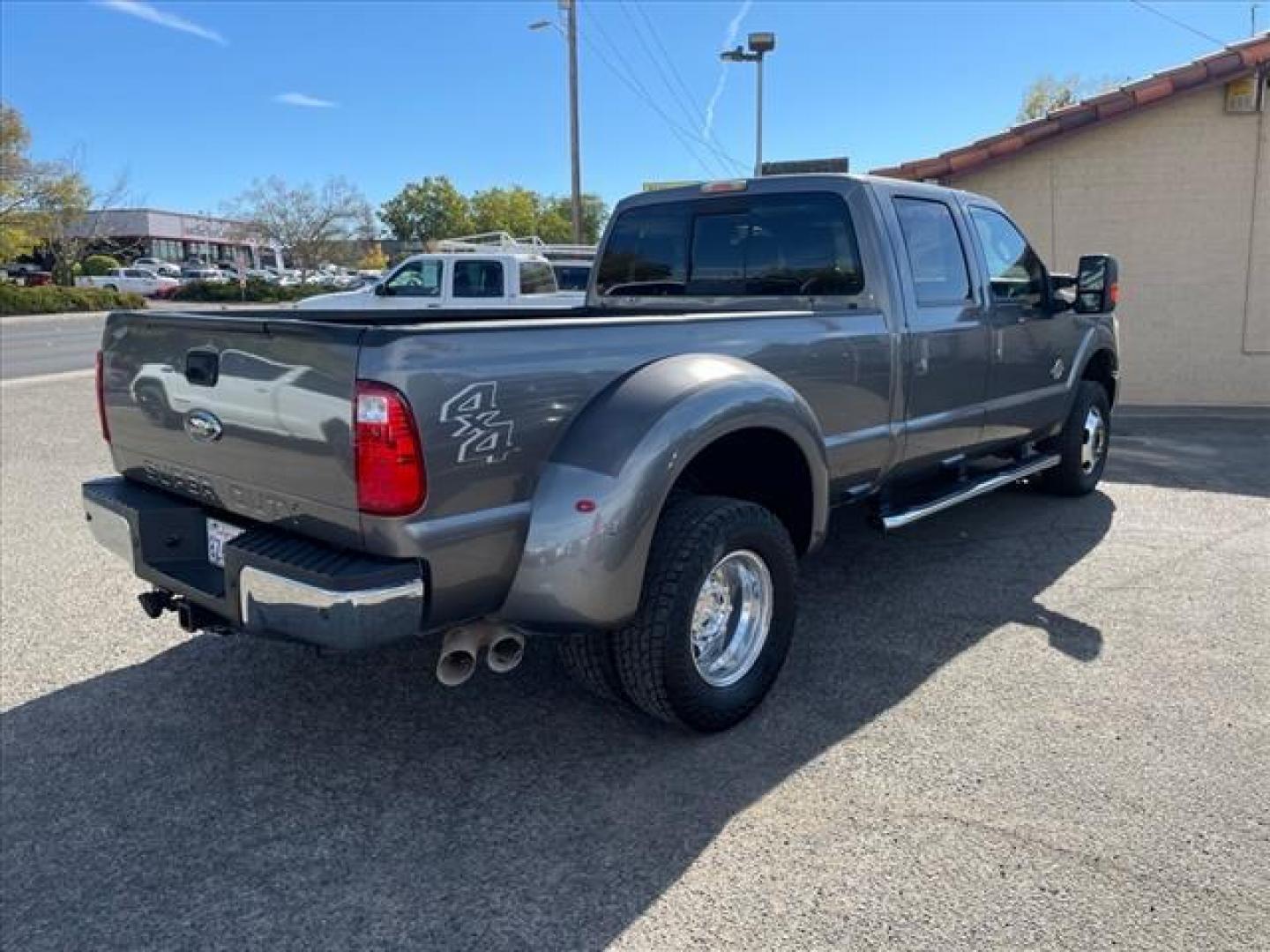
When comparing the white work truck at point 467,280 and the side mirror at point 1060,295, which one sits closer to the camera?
the side mirror at point 1060,295

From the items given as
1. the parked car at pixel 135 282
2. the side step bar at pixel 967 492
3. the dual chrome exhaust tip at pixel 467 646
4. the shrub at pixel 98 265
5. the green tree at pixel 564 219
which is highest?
the green tree at pixel 564 219

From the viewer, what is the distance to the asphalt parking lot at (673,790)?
2.51m

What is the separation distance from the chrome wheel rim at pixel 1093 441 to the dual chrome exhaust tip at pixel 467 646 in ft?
16.1

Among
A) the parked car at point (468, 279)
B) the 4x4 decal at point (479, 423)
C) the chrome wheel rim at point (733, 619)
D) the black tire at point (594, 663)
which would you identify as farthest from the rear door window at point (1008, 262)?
the parked car at point (468, 279)

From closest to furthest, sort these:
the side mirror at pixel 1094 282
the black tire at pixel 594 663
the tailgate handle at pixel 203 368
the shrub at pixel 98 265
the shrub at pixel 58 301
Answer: the tailgate handle at pixel 203 368 → the black tire at pixel 594 663 → the side mirror at pixel 1094 282 → the shrub at pixel 58 301 → the shrub at pixel 98 265

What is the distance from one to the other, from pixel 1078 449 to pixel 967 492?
6.46 ft

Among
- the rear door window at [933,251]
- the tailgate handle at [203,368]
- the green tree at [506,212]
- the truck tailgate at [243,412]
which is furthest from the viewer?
the green tree at [506,212]

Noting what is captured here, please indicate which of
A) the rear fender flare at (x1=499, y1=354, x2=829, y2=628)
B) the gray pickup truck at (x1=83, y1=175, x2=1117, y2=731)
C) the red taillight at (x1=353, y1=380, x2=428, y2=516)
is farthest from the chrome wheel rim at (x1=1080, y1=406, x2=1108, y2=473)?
the red taillight at (x1=353, y1=380, x2=428, y2=516)

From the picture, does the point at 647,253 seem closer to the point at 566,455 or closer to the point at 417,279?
the point at 566,455

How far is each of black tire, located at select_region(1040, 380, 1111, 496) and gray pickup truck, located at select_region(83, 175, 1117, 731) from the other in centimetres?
202

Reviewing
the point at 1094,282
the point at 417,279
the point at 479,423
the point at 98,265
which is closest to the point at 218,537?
the point at 479,423

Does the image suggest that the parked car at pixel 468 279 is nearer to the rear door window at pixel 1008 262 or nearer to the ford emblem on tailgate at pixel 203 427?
the rear door window at pixel 1008 262

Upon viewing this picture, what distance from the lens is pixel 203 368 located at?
2990 mm

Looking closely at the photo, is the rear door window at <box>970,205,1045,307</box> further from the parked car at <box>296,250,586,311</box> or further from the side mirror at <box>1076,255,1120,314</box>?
the parked car at <box>296,250,586,311</box>
